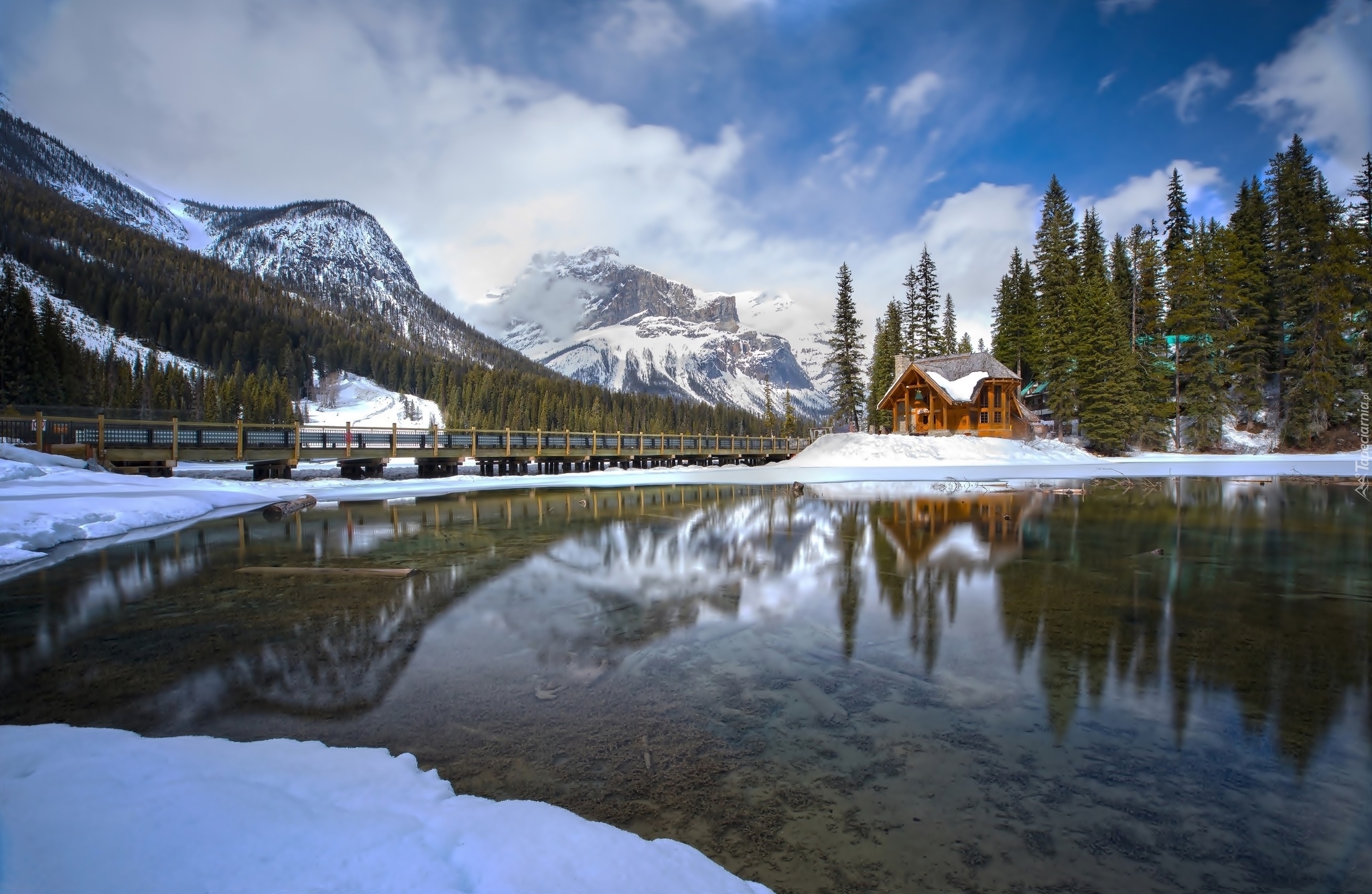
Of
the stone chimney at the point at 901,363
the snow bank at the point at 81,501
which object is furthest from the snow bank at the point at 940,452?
the snow bank at the point at 81,501

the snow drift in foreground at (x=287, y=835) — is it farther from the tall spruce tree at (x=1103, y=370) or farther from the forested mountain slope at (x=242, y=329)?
the forested mountain slope at (x=242, y=329)

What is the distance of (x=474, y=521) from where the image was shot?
1700 centimetres

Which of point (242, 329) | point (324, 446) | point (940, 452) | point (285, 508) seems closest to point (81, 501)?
point (285, 508)

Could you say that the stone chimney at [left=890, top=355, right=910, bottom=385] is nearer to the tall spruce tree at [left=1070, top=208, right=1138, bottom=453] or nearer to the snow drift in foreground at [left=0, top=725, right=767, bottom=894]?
the tall spruce tree at [left=1070, top=208, right=1138, bottom=453]

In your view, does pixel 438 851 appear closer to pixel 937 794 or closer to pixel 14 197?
pixel 937 794

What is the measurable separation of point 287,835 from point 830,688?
399 centimetres

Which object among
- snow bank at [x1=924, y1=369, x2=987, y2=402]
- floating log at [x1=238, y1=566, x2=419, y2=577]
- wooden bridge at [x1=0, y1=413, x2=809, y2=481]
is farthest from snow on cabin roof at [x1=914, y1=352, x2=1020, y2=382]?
floating log at [x1=238, y1=566, x2=419, y2=577]

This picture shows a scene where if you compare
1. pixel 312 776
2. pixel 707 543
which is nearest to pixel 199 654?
pixel 312 776

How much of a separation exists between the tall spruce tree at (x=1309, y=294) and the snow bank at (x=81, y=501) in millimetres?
60099

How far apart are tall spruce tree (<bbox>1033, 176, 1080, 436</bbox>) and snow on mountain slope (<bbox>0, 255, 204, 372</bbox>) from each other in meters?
131

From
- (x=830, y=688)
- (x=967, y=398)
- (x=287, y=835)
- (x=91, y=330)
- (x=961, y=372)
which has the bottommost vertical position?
(x=830, y=688)

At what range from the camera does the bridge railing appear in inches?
1027

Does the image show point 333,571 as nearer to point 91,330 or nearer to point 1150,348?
point 1150,348

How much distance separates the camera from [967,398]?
46.8m
